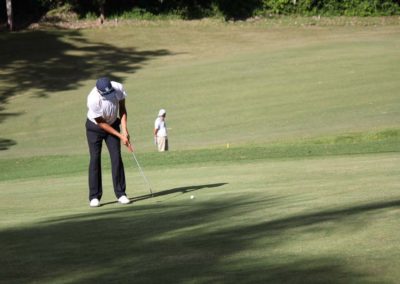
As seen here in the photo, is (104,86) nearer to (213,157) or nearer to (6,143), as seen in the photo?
(213,157)

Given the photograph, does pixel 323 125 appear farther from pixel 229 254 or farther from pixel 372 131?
pixel 229 254

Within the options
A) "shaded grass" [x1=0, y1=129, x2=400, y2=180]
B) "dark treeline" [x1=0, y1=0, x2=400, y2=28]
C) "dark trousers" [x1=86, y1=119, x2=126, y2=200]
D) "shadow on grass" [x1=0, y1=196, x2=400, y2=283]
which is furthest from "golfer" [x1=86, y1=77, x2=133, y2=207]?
"dark treeline" [x1=0, y1=0, x2=400, y2=28]

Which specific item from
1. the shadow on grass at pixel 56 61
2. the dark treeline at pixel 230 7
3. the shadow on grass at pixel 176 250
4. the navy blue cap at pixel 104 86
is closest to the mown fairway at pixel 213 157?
the shadow on grass at pixel 176 250

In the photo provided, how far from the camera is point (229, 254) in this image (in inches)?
242

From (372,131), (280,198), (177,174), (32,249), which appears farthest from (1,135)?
(32,249)

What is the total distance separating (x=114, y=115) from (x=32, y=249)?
5327 mm

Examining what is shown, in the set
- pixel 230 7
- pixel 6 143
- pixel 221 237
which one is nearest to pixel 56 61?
pixel 230 7

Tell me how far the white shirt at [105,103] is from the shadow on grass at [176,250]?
296cm

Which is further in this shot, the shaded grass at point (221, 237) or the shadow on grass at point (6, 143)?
the shadow on grass at point (6, 143)

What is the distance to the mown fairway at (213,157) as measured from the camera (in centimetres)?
606

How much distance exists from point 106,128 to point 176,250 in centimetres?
573

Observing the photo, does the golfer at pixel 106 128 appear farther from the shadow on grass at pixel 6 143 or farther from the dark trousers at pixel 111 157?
the shadow on grass at pixel 6 143

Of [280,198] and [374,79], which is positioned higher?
[280,198]

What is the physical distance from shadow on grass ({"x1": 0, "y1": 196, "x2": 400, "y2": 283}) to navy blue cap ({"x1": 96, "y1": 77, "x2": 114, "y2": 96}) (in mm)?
2853
